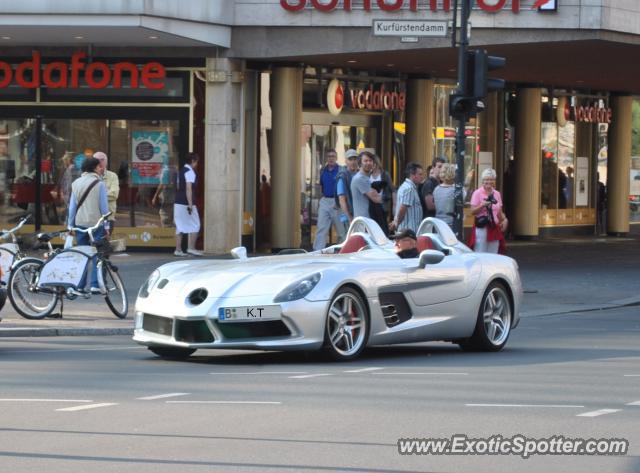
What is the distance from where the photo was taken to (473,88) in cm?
1944

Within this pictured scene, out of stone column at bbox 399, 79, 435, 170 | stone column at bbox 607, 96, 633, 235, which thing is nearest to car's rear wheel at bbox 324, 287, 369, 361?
stone column at bbox 399, 79, 435, 170

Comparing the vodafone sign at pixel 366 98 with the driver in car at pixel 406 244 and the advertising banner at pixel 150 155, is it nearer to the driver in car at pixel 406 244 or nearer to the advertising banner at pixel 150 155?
the advertising banner at pixel 150 155

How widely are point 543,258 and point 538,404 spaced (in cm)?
2003

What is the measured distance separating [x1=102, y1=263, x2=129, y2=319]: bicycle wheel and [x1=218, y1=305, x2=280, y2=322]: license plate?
5332 millimetres

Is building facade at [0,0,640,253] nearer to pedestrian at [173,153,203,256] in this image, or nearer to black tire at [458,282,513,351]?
pedestrian at [173,153,203,256]

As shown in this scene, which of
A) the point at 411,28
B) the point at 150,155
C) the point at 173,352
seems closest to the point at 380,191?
the point at 411,28

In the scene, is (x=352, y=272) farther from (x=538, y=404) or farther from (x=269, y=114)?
(x=269, y=114)

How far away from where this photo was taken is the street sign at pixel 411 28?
20406 millimetres

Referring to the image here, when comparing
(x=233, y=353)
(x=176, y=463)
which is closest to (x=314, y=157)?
(x=233, y=353)

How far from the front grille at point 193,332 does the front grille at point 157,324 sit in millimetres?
96

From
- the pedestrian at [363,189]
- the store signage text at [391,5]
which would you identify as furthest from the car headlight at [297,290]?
the store signage text at [391,5]

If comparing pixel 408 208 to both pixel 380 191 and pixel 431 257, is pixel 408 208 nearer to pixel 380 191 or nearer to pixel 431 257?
pixel 380 191

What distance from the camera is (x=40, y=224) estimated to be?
27531mm

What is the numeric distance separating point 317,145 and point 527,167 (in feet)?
25.9
